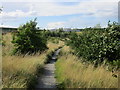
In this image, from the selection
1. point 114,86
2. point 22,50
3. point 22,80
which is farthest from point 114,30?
point 22,50

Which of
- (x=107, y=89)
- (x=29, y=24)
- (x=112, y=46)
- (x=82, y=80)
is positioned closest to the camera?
(x=107, y=89)

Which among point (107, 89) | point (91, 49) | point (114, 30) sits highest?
point (114, 30)

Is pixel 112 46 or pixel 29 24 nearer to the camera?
pixel 112 46

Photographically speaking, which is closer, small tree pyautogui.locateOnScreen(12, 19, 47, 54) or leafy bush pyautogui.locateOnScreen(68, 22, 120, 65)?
leafy bush pyautogui.locateOnScreen(68, 22, 120, 65)

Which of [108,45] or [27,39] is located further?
[27,39]

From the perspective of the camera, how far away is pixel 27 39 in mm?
20828

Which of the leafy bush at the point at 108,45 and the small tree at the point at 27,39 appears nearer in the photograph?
the leafy bush at the point at 108,45

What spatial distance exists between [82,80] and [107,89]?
1.04 meters

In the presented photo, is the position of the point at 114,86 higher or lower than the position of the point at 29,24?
lower

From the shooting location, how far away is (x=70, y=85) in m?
8.51

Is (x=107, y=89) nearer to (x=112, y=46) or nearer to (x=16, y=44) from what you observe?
(x=112, y=46)

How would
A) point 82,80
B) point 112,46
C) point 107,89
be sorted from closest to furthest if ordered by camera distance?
1. point 107,89
2. point 82,80
3. point 112,46

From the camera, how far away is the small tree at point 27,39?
66.2 feet

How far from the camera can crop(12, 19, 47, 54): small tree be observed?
20.2 m
